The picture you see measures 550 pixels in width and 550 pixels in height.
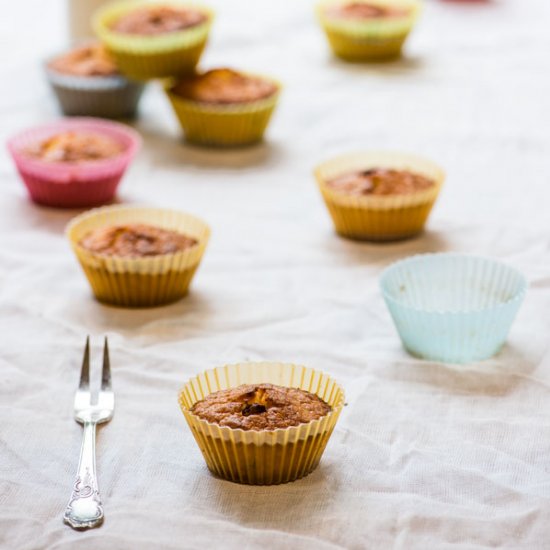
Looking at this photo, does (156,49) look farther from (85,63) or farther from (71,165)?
(71,165)

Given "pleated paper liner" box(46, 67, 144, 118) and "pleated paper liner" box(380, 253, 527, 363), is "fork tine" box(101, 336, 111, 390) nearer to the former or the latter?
"pleated paper liner" box(380, 253, 527, 363)

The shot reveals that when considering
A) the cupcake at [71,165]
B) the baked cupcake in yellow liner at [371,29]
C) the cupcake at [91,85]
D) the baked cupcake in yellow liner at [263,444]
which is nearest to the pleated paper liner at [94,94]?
the cupcake at [91,85]

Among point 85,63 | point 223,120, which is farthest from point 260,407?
point 85,63

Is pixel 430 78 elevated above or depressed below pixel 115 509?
below

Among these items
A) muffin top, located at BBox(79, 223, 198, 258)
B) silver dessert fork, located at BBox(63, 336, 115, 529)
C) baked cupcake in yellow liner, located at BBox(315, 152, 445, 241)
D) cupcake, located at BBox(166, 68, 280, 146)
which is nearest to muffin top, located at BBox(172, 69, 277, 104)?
cupcake, located at BBox(166, 68, 280, 146)

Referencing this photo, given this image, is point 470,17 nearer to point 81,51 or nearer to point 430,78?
point 430,78

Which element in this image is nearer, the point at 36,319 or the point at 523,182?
the point at 36,319

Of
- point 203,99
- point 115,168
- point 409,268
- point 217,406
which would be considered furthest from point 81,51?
point 217,406
